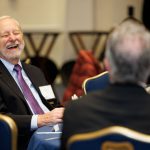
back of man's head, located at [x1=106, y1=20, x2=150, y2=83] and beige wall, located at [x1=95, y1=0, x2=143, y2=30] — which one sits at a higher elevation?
back of man's head, located at [x1=106, y1=20, x2=150, y2=83]

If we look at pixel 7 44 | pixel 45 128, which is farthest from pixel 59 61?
pixel 45 128

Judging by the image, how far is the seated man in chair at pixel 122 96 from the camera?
1.94 m

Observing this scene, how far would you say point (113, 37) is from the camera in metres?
1.96

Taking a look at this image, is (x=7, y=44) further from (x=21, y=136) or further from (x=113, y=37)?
(x=113, y=37)

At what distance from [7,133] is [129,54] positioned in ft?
2.86

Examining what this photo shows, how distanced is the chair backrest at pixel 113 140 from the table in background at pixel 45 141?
0.55 m

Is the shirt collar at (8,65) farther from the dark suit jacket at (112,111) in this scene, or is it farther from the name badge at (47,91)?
the dark suit jacket at (112,111)

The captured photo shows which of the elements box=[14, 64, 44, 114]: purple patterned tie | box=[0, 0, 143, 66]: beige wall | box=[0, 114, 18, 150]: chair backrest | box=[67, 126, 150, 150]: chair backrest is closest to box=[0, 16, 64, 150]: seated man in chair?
box=[14, 64, 44, 114]: purple patterned tie

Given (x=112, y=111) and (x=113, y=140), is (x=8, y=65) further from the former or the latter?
(x=113, y=140)

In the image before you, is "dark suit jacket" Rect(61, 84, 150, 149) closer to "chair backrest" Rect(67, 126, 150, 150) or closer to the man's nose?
"chair backrest" Rect(67, 126, 150, 150)

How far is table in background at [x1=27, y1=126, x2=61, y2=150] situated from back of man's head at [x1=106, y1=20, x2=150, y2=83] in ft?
2.05

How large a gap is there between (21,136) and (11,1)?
18.3 feet

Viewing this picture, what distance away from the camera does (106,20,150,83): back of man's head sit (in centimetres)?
195

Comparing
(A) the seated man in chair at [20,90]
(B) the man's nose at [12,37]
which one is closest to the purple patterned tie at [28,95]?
(A) the seated man in chair at [20,90]
